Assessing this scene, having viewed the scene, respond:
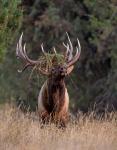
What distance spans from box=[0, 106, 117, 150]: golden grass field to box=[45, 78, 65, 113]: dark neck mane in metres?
0.66

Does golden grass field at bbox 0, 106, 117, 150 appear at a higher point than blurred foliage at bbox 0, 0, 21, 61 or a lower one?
lower

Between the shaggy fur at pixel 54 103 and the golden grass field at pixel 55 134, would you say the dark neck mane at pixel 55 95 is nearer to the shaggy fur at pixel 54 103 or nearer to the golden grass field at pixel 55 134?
the shaggy fur at pixel 54 103

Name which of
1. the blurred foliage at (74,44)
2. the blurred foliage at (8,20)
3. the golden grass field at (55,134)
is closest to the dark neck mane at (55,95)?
the golden grass field at (55,134)

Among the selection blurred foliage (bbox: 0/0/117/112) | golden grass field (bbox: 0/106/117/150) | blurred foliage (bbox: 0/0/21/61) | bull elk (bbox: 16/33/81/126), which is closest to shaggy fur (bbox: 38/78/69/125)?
bull elk (bbox: 16/33/81/126)

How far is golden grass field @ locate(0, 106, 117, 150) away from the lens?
13219 mm

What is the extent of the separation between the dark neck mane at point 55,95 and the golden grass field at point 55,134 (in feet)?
2.17

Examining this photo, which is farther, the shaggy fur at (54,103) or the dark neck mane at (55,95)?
the shaggy fur at (54,103)

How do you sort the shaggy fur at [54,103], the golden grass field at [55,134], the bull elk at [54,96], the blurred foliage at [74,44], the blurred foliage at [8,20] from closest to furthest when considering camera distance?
1. the golden grass field at [55,134]
2. the bull elk at [54,96]
3. the shaggy fur at [54,103]
4. the blurred foliage at [8,20]
5. the blurred foliage at [74,44]

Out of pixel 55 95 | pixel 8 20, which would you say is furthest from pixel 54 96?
pixel 8 20

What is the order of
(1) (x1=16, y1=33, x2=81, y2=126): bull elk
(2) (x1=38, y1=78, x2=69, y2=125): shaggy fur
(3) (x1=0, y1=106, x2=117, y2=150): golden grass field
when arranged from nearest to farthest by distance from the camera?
(3) (x1=0, y1=106, x2=117, y2=150): golden grass field
(1) (x1=16, y1=33, x2=81, y2=126): bull elk
(2) (x1=38, y1=78, x2=69, y2=125): shaggy fur

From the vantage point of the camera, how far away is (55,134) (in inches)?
571

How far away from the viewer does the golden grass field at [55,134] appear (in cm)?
1322

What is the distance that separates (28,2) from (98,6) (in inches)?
142

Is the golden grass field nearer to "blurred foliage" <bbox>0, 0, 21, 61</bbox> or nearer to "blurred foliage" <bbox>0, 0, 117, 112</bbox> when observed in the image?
"blurred foliage" <bbox>0, 0, 21, 61</bbox>
